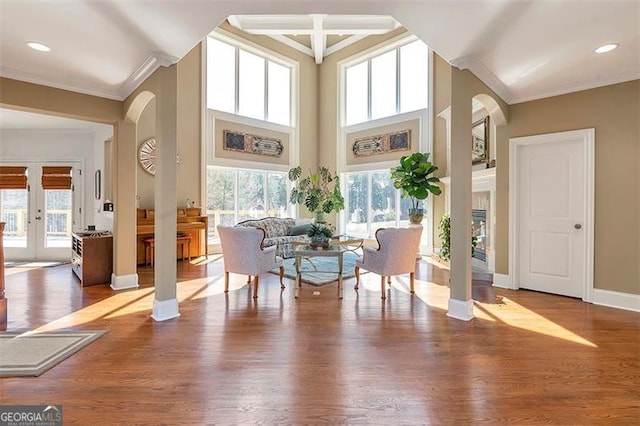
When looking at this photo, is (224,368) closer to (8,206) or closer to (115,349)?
(115,349)

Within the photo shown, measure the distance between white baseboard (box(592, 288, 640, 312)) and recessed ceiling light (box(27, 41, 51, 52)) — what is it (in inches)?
256

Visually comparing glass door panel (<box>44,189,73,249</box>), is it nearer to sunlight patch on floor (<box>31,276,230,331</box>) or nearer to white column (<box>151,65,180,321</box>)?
sunlight patch on floor (<box>31,276,230,331</box>)

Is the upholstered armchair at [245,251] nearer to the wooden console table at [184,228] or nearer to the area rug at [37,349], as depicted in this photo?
the area rug at [37,349]

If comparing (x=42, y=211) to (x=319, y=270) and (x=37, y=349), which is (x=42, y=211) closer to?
(x=37, y=349)

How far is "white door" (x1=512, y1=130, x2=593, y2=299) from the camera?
376 cm

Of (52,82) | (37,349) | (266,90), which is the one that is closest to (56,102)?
(52,82)

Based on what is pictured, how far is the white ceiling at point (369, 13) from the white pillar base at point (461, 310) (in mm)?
2474

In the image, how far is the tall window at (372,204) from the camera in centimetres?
768

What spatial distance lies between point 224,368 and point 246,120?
6.71 meters

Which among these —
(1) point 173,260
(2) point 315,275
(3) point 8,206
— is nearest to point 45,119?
(3) point 8,206

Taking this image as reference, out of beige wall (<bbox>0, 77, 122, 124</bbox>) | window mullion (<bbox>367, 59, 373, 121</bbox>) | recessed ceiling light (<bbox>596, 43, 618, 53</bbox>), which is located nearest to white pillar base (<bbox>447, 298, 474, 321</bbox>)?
recessed ceiling light (<bbox>596, 43, 618, 53</bbox>)

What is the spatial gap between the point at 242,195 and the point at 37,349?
562cm

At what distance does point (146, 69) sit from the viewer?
3330 mm

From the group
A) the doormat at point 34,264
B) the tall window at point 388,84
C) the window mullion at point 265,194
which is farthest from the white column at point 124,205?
the tall window at point 388,84
